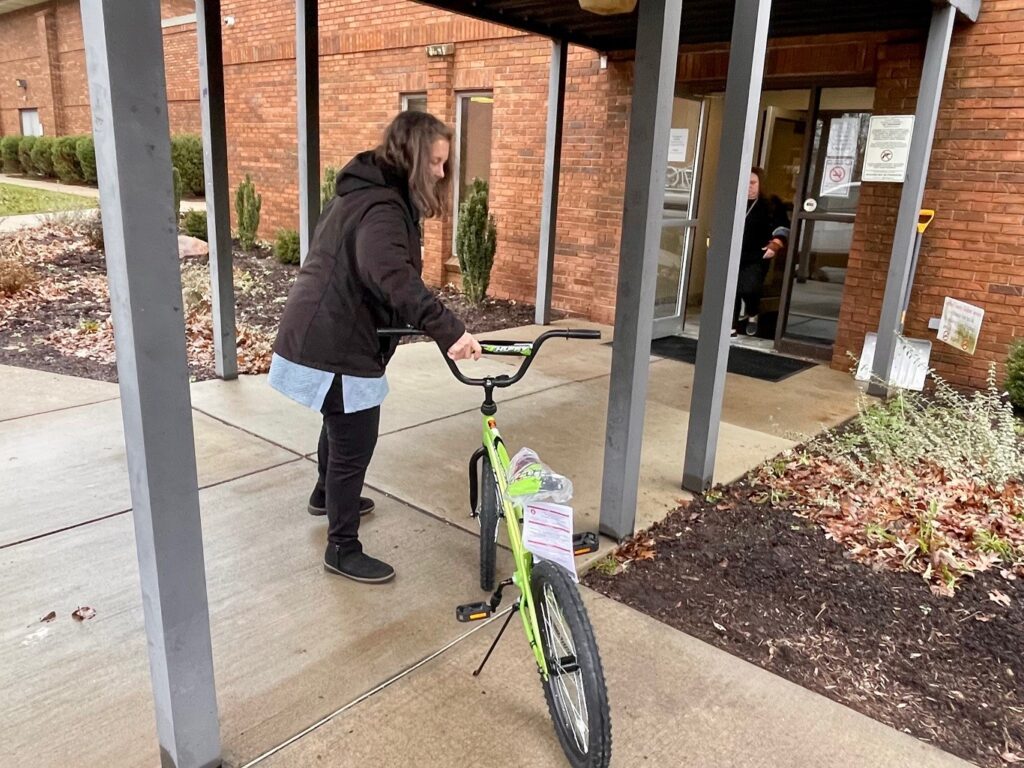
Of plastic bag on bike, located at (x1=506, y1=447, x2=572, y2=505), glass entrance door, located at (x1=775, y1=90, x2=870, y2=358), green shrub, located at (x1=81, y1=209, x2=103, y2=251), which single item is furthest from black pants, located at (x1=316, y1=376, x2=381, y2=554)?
green shrub, located at (x1=81, y1=209, x2=103, y2=251)

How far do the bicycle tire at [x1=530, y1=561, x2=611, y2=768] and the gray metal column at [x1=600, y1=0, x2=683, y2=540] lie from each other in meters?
1.34

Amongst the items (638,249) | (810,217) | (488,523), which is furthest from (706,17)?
(488,523)

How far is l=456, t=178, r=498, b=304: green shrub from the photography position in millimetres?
8516

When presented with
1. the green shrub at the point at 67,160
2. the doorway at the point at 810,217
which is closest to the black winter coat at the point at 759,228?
the doorway at the point at 810,217

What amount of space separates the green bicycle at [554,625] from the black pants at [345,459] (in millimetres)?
383

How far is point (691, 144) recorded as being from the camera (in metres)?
7.94

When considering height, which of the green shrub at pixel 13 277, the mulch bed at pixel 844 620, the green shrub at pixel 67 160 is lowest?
the mulch bed at pixel 844 620

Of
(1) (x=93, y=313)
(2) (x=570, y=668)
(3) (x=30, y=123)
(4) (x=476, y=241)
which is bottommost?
(1) (x=93, y=313)

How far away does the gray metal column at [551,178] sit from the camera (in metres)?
7.69

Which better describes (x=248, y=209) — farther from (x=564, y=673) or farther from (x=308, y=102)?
(x=564, y=673)

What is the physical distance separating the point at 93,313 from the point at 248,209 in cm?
446

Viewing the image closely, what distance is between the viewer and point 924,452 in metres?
4.44

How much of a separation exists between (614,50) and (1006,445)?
549 centimetres

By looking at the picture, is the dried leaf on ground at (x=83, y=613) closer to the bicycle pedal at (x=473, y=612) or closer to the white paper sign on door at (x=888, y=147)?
the bicycle pedal at (x=473, y=612)
